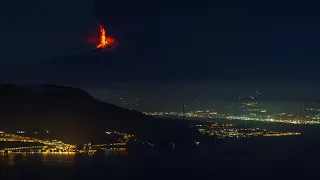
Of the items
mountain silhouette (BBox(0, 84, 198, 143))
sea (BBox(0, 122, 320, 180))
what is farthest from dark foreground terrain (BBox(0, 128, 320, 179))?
mountain silhouette (BBox(0, 84, 198, 143))

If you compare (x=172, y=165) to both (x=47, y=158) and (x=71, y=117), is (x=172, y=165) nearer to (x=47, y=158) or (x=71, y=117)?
(x=47, y=158)

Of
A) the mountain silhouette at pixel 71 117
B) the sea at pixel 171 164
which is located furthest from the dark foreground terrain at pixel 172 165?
the mountain silhouette at pixel 71 117

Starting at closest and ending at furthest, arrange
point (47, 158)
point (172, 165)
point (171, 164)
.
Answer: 1. point (172, 165)
2. point (171, 164)
3. point (47, 158)

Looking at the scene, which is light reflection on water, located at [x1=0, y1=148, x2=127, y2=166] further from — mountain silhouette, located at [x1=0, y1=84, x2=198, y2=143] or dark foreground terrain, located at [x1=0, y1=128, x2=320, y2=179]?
mountain silhouette, located at [x1=0, y1=84, x2=198, y2=143]

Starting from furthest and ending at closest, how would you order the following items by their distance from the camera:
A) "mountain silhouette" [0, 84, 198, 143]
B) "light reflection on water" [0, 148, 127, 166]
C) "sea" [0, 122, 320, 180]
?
"mountain silhouette" [0, 84, 198, 143], "light reflection on water" [0, 148, 127, 166], "sea" [0, 122, 320, 180]

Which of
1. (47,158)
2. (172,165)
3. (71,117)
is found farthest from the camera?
(71,117)

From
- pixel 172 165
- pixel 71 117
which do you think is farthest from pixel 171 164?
pixel 71 117

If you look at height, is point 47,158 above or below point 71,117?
below

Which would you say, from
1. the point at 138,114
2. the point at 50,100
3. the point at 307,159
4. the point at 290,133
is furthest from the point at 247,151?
the point at 290,133
